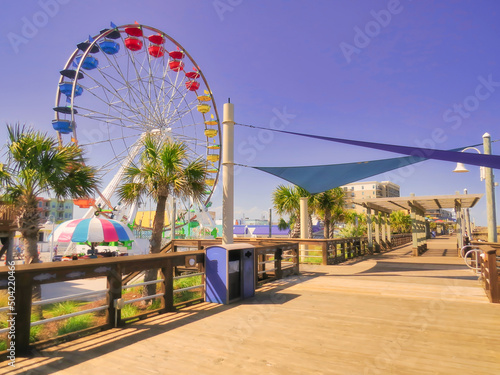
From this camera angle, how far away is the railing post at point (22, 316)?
12.0 feet

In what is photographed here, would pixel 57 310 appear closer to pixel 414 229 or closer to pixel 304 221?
pixel 304 221

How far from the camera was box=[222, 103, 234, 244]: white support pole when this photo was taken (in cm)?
866

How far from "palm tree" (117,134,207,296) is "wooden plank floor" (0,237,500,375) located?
424cm

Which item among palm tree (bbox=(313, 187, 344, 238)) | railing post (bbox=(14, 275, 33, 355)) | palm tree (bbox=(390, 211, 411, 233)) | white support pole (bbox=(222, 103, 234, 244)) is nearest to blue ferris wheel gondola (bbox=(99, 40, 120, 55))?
palm tree (bbox=(313, 187, 344, 238))

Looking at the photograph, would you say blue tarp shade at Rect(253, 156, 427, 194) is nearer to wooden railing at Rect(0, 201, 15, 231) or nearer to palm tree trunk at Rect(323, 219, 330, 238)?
wooden railing at Rect(0, 201, 15, 231)

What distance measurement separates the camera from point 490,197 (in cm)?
1080

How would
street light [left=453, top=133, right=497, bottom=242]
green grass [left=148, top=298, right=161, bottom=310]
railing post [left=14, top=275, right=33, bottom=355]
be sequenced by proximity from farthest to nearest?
street light [left=453, top=133, right=497, bottom=242] < green grass [left=148, top=298, right=161, bottom=310] < railing post [left=14, top=275, right=33, bottom=355]

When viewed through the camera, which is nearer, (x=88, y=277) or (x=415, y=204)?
(x=88, y=277)

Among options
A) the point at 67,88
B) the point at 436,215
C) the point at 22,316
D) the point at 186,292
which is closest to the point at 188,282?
the point at 186,292

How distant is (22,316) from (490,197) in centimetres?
1187

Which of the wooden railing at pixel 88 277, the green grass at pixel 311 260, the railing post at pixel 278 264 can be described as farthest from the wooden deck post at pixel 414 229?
the wooden railing at pixel 88 277

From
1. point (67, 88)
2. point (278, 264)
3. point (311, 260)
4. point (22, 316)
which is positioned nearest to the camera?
point (22, 316)

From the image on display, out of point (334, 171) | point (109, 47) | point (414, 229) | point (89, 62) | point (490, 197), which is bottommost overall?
point (414, 229)

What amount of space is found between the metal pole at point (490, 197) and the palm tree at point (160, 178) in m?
8.40
